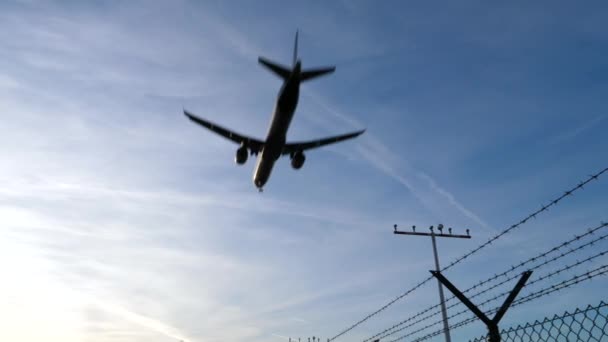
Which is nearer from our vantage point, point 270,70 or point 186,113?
point 270,70

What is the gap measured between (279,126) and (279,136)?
1162mm

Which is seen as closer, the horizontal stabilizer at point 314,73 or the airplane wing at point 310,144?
the horizontal stabilizer at point 314,73

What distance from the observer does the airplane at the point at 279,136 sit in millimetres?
32969

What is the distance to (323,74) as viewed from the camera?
32.6 meters

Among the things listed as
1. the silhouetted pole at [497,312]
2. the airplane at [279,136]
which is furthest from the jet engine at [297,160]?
the silhouetted pole at [497,312]

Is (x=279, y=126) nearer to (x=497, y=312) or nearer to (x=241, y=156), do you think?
(x=241, y=156)

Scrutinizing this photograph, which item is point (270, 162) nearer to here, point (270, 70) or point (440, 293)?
point (270, 70)

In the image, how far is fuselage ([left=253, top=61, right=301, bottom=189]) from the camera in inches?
1304

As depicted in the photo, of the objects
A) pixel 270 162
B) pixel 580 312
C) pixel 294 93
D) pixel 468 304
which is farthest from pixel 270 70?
pixel 580 312

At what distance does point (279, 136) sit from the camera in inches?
1432

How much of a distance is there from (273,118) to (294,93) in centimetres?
308

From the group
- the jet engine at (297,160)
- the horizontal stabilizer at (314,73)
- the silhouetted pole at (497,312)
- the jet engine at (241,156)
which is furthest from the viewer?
the jet engine at (297,160)

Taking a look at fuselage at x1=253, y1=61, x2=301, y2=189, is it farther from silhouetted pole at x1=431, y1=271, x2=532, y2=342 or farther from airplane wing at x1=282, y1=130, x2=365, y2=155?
silhouetted pole at x1=431, y1=271, x2=532, y2=342

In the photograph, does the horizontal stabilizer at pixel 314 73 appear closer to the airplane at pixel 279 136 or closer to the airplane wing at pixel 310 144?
the airplane at pixel 279 136
